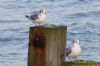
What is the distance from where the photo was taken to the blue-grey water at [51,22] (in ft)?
39.2

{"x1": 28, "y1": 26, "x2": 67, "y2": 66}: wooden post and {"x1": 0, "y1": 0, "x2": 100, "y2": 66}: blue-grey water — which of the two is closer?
{"x1": 28, "y1": 26, "x2": 67, "y2": 66}: wooden post

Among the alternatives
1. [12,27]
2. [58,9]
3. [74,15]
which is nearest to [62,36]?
[12,27]

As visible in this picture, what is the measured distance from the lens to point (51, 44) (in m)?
5.23

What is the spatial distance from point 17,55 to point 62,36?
655cm

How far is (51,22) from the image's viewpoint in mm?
15695

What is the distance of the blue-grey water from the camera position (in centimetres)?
1195

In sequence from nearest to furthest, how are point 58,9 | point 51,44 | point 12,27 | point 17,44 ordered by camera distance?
point 51,44, point 17,44, point 12,27, point 58,9

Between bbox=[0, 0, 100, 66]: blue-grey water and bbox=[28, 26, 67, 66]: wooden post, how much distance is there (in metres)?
5.10

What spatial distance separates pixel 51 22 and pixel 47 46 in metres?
10.4

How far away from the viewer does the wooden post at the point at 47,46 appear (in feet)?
17.2

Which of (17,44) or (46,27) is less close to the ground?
(46,27)

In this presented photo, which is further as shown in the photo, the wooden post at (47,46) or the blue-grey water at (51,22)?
the blue-grey water at (51,22)

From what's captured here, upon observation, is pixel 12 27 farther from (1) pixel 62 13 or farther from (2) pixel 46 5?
(2) pixel 46 5

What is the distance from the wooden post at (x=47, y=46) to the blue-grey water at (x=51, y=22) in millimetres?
5097
